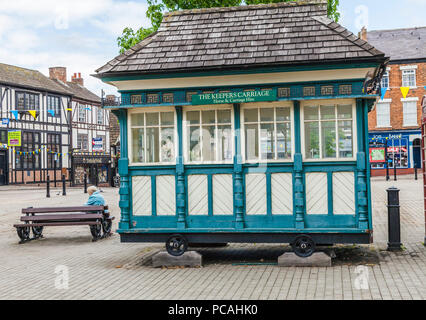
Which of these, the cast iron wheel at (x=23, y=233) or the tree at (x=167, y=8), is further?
the tree at (x=167, y=8)

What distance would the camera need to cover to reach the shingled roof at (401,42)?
134ft

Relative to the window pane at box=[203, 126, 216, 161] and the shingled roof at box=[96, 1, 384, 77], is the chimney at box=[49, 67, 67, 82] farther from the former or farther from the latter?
the window pane at box=[203, 126, 216, 161]

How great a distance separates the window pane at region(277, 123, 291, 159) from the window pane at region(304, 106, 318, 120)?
0.34 metres

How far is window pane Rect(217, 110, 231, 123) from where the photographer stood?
8438 millimetres

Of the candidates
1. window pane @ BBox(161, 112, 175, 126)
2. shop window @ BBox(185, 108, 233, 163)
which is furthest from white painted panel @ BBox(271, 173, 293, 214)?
window pane @ BBox(161, 112, 175, 126)

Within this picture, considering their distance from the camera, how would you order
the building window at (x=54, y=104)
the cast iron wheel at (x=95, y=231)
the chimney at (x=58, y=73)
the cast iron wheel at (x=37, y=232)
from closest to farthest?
the cast iron wheel at (x=95, y=231)
the cast iron wheel at (x=37, y=232)
the building window at (x=54, y=104)
the chimney at (x=58, y=73)

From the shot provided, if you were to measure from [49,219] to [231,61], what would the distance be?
19.8ft

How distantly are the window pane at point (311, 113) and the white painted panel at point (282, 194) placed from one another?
0.99 meters

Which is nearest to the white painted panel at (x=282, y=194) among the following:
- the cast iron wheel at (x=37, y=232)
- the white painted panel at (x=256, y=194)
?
the white painted panel at (x=256, y=194)

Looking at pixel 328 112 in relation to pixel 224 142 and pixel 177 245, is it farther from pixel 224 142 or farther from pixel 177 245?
pixel 177 245

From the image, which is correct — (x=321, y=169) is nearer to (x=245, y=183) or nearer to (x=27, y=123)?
(x=245, y=183)

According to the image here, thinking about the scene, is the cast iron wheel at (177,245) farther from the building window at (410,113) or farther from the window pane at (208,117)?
the building window at (410,113)
